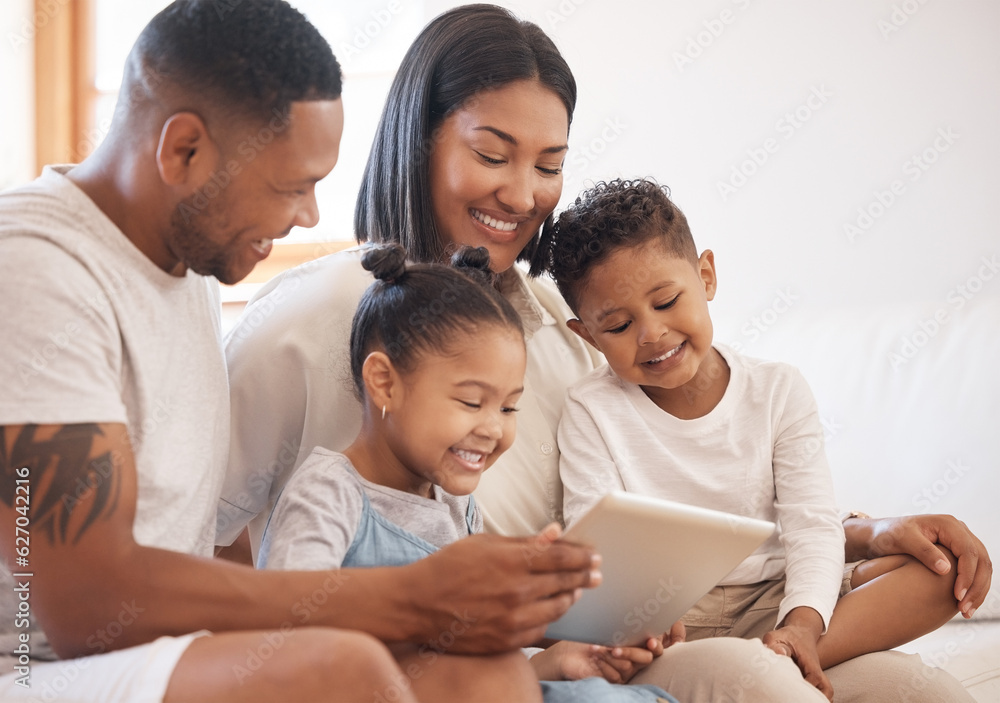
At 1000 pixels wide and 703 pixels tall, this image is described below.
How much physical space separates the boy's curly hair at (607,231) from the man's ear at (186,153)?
68cm

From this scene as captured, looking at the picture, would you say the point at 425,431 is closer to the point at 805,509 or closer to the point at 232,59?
the point at 232,59

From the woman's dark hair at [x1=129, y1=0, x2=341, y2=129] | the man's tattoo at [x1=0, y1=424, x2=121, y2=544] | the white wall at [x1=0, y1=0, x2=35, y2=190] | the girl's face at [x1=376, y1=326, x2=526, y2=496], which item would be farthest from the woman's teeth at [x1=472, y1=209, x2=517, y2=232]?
the white wall at [x1=0, y1=0, x2=35, y2=190]

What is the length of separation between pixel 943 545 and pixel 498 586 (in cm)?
77

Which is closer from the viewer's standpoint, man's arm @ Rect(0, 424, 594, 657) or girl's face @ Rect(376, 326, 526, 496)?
man's arm @ Rect(0, 424, 594, 657)

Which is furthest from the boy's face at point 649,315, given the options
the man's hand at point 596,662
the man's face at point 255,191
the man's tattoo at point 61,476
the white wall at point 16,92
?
the white wall at point 16,92

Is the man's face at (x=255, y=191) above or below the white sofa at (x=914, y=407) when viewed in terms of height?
above

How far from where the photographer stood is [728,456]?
4.86 ft

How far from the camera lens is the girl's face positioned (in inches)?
44.8

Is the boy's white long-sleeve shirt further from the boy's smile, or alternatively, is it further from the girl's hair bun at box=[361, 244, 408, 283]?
the girl's hair bun at box=[361, 244, 408, 283]

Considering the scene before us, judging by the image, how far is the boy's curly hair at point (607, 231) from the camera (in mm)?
1495

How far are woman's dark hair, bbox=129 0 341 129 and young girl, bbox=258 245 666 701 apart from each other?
0.28 metres

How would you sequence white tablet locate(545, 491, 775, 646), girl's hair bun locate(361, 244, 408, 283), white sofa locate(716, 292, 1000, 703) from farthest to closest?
white sofa locate(716, 292, 1000, 703)
girl's hair bun locate(361, 244, 408, 283)
white tablet locate(545, 491, 775, 646)

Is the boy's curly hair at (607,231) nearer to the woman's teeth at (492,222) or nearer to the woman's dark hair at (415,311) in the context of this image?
the woman's teeth at (492,222)

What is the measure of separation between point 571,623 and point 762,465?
0.48 m
